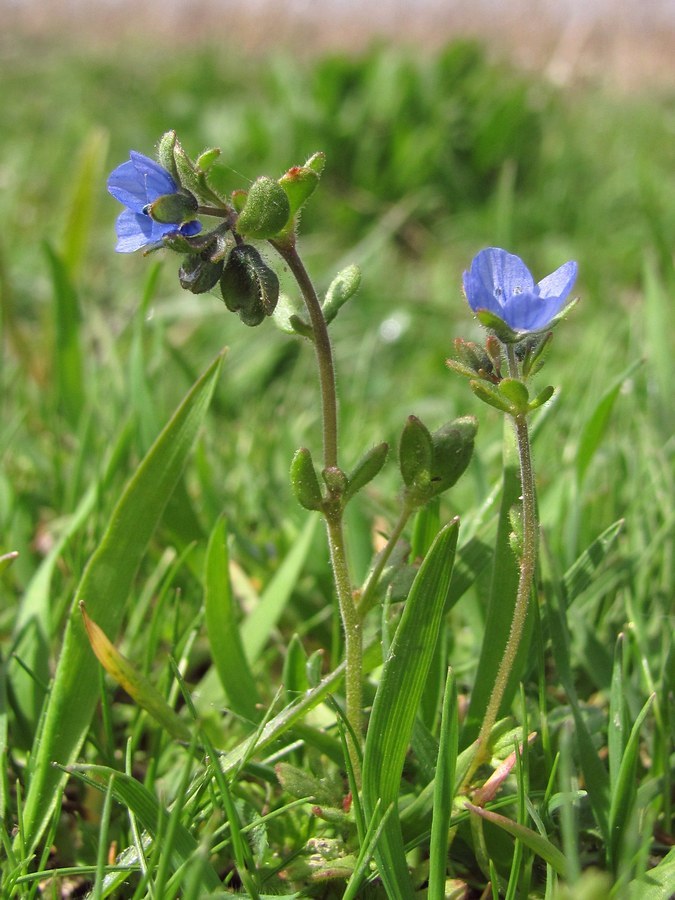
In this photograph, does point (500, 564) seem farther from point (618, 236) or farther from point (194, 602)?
point (618, 236)

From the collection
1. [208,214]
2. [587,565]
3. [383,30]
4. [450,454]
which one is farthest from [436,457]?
[383,30]

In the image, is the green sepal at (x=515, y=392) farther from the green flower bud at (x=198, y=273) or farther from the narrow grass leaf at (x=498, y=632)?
the green flower bud at (x=198, y=273)

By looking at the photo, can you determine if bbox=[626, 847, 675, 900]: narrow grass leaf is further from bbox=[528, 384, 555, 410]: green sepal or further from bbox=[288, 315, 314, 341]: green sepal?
bbox=[288, 315, 314, 341]: green sepal

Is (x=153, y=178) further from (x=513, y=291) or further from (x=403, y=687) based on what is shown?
(x=403, y=687)

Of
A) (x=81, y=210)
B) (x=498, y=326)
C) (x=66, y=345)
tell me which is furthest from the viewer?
(x=81, y=210)

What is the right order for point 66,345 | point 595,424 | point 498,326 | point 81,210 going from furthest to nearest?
point 81,210 → point 66,345 → point 595,424 → point 498,326

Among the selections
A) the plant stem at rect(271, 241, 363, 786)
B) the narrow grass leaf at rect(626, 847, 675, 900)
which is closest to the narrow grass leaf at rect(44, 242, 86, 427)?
the plant stem at rect(271, 241, 363, 786)

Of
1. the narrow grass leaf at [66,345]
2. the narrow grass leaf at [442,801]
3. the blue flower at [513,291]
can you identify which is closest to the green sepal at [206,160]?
the blue flower at [513,291]
